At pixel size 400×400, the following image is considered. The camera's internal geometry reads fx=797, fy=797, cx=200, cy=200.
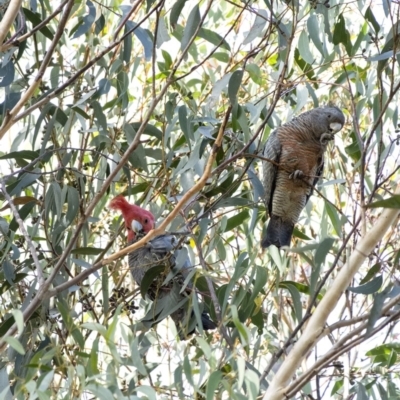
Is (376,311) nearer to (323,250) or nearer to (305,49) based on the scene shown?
(323,250)

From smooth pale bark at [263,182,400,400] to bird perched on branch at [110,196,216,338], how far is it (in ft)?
1.58

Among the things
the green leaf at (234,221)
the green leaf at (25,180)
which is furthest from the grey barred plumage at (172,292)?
the green leaf at (25,180)

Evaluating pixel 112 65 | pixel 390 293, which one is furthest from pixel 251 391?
pixel 112 65

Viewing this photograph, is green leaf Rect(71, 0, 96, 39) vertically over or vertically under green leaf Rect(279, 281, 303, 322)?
over

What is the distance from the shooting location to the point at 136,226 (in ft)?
9.20

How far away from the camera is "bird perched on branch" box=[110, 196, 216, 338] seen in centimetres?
228

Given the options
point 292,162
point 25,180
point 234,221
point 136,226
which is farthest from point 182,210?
point 292,162

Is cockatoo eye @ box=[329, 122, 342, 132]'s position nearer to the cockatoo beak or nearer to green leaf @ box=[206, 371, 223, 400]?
the cockatoo beak

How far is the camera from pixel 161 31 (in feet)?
7.48

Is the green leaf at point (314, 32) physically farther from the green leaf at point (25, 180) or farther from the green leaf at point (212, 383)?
the green leaf at point (212, 383)

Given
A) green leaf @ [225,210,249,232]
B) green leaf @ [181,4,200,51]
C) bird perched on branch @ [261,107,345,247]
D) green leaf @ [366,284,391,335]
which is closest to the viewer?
green leaf @ [366,284,391,335]

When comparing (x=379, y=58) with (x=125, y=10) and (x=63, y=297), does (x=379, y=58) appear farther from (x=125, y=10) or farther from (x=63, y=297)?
(x=63, y=297)

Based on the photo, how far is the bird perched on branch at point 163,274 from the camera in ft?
7.48

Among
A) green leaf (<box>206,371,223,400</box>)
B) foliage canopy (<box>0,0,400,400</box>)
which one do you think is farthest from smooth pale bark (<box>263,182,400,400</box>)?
green leaf (<box>206,371,223,400</box>)
